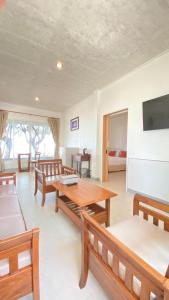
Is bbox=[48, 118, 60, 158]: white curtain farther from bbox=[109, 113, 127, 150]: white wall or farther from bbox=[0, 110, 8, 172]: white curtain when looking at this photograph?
bbox=[109, 113, 127, 150]: white wall

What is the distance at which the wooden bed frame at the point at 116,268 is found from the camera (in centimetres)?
60

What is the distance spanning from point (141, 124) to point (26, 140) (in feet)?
16.3

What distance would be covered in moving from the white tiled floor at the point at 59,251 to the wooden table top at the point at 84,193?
0.47 m

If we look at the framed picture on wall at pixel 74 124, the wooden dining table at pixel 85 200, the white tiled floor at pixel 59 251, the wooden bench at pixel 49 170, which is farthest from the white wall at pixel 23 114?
the wooden dining table at pixel 85 200

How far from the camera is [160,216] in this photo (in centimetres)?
127

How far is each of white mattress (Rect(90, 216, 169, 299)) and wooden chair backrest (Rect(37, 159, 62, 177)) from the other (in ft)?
7.17

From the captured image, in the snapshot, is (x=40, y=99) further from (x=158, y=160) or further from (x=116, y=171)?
(x=158, y=160)

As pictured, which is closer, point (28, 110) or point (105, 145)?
point (105, 145)

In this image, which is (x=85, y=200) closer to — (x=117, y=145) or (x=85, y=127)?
(x=85, y=127)

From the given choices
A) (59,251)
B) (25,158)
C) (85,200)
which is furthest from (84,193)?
(25,158)

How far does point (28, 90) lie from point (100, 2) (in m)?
3.25

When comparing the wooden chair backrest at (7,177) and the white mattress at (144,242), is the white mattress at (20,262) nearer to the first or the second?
the white mattress at (144,242)

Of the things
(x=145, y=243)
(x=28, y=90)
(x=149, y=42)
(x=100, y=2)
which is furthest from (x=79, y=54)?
(x=145, y=243)

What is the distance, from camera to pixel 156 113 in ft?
8.63
